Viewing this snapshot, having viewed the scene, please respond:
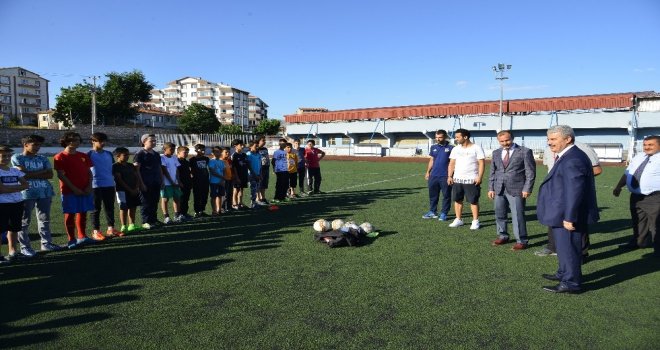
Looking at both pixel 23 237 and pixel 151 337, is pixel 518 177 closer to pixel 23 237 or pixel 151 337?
pixel 151 337

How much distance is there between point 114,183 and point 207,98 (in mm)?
99609

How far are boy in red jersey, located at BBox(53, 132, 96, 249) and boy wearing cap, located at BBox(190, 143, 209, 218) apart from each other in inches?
104

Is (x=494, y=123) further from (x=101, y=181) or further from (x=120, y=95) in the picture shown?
(x=120, y=95)

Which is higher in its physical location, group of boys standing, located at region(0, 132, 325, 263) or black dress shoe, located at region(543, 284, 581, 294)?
group of boys standing, located at region(0, 132, 325, 263)

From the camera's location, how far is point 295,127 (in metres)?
64.1

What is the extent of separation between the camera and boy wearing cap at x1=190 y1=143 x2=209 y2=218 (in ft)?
30.0

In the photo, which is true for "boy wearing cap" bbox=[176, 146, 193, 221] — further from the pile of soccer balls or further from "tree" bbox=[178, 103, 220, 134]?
"tree" bbox=[178, 103, 220, 134]

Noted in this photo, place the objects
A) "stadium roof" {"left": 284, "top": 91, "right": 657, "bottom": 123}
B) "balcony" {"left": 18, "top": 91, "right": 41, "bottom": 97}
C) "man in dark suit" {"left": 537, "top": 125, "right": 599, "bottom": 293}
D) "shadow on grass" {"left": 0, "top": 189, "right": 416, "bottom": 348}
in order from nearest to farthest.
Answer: "shadow on grass" {"left": 0, "top": 189, "right": 416, "bottom": 348}, "man in dark suit" {"left": 537, "top": 125, "right": 599, "bottom": 293}, "stadium roof" {"left": 284, "top": 91, "right": 657, "bottom": 123}, "balcony" {"left": 18, "top": 91, "right": 41, "bottom": 97}


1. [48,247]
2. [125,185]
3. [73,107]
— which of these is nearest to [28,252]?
[48,247]

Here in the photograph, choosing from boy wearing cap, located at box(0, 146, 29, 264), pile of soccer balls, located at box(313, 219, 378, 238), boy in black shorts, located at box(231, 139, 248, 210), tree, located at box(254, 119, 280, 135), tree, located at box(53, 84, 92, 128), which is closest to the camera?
boy wearing cap, located at box(0, 146, 29, 264)

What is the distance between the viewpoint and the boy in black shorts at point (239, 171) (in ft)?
33.2

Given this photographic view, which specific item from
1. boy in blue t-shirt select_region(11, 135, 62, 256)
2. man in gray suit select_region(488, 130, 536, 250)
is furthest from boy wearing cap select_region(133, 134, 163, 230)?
man in gray suit select_region(488, 130, 536, 250)

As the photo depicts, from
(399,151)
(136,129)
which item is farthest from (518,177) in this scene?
(136,129)

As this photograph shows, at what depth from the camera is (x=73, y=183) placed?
639 cm
